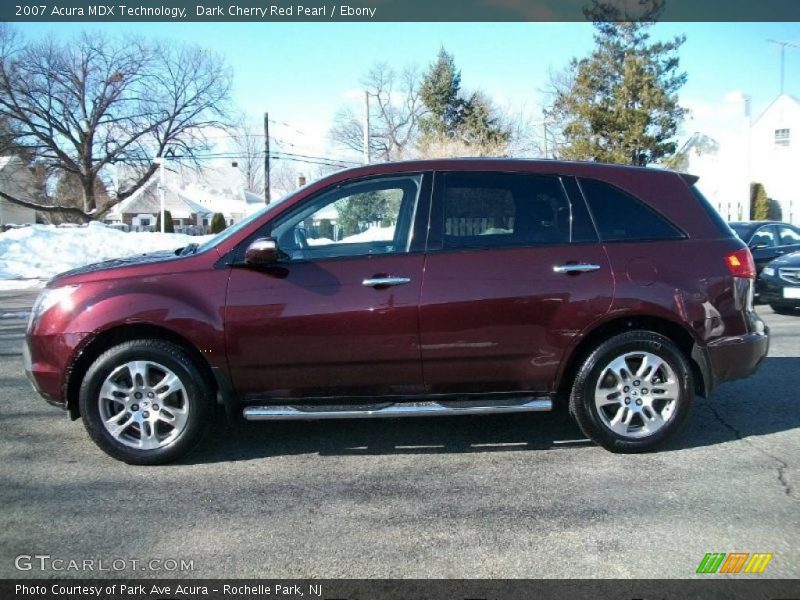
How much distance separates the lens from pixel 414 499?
11.6ft

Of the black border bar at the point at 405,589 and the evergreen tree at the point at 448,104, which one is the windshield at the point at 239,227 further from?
the evergreen tree at the point at 448,104

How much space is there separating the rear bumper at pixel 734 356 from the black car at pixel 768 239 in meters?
7.85

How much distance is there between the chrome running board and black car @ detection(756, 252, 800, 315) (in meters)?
7.18

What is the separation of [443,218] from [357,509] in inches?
73.6

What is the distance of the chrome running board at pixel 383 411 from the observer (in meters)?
3.97

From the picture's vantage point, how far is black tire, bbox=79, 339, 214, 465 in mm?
3945

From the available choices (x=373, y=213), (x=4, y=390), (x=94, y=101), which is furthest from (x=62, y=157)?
(x=373, y=213)

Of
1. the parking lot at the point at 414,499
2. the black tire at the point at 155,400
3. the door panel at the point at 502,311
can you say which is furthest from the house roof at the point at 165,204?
the door panel at the point at 502,311

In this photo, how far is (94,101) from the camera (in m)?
39.4

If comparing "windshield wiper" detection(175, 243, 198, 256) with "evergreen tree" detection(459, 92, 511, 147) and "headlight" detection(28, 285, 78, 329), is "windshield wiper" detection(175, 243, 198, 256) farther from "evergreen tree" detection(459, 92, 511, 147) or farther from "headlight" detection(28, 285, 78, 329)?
"evergreen tree" detection(459, 92, 511, 147)

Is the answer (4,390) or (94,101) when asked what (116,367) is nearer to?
(4,390)

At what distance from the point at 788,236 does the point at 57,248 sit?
19858mm

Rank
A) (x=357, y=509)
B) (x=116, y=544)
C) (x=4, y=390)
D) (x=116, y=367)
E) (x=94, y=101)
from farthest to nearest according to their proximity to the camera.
→ (x=94, y=101), (x=4, y=390), (x=116, y=367), (x=357, y=509), (x=116, y=544)

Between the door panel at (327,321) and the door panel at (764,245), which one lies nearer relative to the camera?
the door panel at (327,321)
